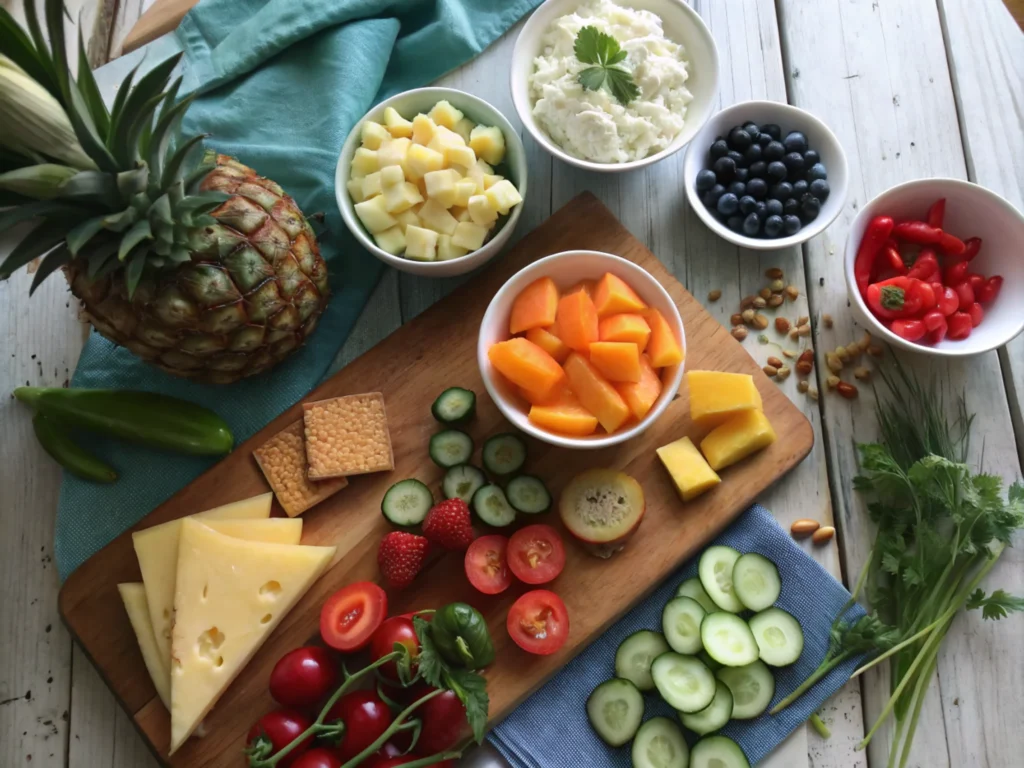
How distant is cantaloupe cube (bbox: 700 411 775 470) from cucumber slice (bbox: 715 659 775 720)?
49 centimetres

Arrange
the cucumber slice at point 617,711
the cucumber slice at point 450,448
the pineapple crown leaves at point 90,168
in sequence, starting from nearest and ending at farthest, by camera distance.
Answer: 1. the pineapple crown leaves at point 90,168
2. the cucumber slice at point 617,711
3. the cucumber slice at point 450,448

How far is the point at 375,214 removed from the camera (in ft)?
6.48

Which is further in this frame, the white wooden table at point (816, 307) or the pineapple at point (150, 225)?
the white wooden table at point (816, 307)

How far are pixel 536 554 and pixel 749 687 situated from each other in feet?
1.98

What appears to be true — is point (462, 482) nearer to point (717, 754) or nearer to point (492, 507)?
point (492, 507)

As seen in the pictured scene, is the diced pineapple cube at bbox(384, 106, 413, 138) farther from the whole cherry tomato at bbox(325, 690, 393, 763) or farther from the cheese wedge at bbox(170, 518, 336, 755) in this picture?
the whole cherry tomato at bbox(325, 690, 393, 763)

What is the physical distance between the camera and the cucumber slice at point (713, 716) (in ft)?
6.14

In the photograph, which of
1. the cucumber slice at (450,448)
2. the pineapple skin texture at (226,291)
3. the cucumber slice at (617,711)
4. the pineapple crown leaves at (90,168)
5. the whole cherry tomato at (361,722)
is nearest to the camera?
the pineapple crown leaves at (90,168)

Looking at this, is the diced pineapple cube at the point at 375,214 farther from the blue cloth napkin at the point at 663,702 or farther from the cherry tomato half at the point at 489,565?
the blue cloth napkin at the point at 663,702

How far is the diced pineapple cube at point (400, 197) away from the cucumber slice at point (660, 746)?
1.38 meters

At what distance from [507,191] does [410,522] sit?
849 mm

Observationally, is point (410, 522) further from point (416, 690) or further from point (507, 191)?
point (507, 191)

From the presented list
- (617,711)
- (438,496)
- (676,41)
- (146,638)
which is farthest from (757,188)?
(146,638)

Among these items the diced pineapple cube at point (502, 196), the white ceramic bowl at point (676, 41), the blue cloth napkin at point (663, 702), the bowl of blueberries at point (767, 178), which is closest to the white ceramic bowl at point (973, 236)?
the bowl of blueberries at point (767, 178)
